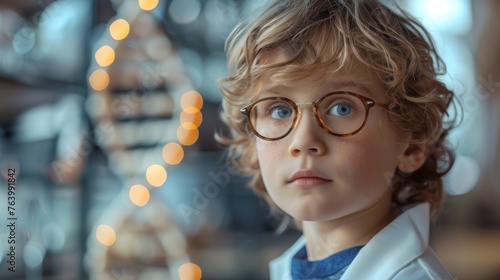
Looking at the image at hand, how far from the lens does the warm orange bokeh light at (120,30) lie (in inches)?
55.1

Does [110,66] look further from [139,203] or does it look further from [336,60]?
[336,60]

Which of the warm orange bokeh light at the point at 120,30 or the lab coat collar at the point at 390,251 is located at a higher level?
the warm orange bokeh light at the point at 120,30

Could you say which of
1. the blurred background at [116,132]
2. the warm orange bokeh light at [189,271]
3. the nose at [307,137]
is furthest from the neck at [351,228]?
the warm orange bokeh light at [189,271]

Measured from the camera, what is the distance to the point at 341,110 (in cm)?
85

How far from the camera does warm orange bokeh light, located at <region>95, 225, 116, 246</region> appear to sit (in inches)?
56.3

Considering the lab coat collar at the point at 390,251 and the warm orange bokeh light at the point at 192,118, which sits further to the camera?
the warm orange bokeh light at the point at 192,118

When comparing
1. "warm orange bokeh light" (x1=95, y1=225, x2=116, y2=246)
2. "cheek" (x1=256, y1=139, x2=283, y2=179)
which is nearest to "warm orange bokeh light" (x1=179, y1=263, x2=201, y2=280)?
"warm orange bokeh light" (x1=95, y1=225, x2=116, y2=246)

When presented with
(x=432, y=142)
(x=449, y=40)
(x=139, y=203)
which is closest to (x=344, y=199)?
(x=432, y=142)

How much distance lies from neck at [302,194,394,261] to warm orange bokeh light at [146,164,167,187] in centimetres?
57

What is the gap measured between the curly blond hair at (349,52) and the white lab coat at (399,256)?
84 millimetres

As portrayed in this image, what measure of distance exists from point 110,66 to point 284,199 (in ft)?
2.15

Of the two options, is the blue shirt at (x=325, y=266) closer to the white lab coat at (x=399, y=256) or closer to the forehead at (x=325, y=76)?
the white lab coat at (x=399, y=256)

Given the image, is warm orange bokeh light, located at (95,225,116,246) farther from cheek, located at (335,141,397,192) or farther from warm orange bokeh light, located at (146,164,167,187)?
cheek, located at (335,141,397,192)

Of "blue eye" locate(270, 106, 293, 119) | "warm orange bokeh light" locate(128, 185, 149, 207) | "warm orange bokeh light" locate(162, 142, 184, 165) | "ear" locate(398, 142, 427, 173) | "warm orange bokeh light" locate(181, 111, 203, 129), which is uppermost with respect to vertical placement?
"warm orange bokeh light" locate(181, 111, 203, 129)
